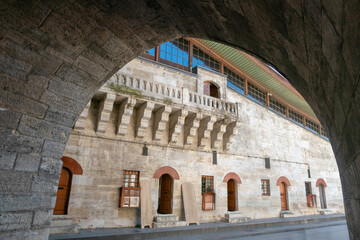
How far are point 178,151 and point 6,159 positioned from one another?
356 inches

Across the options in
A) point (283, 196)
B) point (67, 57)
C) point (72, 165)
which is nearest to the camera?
point (67, 57)

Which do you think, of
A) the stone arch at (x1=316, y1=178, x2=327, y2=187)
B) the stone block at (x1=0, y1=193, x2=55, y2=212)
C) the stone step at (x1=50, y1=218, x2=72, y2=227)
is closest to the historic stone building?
the stone step at (x1=50, y1=218, x2=72, y2=227)

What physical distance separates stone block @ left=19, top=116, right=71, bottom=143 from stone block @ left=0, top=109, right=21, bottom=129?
0.06 m

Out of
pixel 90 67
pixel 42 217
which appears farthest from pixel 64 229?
pixel 90 67

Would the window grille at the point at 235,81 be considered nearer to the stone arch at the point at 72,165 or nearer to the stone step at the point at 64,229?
the stone arch at the point at 72,165

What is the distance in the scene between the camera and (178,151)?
1180 centimetres

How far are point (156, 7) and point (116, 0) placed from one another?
0.46m

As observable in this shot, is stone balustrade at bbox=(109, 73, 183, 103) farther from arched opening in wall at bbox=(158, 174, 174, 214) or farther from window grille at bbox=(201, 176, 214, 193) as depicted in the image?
window grille at bbox=(201, 176, 214, 193)

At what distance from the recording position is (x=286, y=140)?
16.3 m

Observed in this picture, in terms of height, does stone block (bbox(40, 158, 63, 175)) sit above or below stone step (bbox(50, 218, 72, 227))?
above

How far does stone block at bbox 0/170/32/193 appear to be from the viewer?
3.03 m

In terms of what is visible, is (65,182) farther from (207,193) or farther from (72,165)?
(207,193)

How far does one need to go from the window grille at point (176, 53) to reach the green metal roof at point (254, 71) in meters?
1.14

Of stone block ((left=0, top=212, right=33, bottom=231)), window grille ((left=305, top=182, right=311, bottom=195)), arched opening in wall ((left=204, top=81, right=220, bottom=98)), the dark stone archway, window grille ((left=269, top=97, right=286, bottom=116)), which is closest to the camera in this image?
the dark stone archway
